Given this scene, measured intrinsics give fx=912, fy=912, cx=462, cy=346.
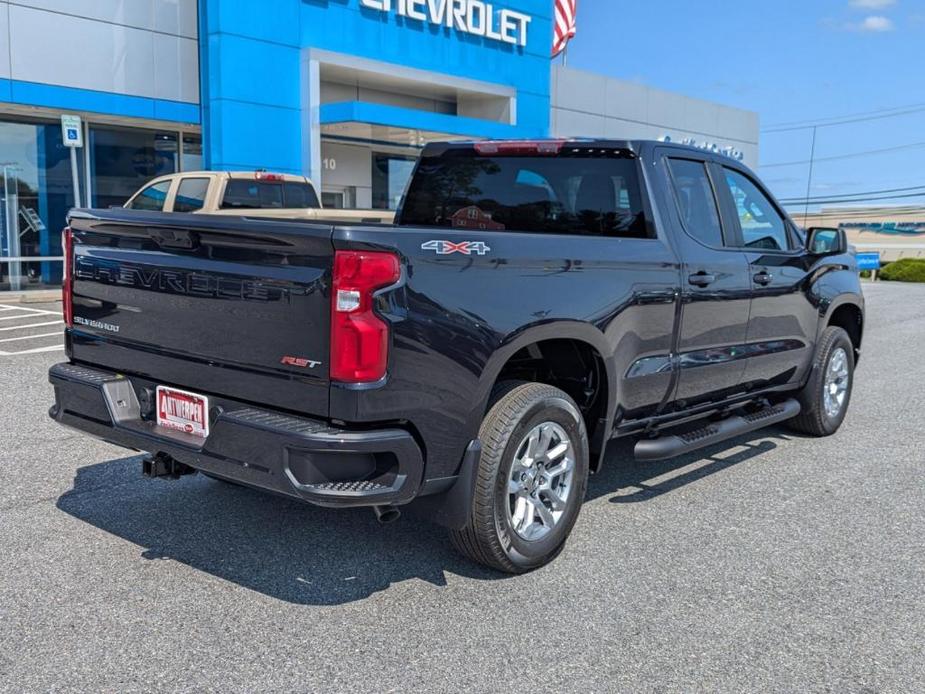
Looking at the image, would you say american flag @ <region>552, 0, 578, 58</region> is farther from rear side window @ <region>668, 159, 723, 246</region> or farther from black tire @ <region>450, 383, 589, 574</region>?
black tire @ <region>450, 383, 589, 574</region>

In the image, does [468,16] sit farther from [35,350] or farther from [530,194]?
[530,194]

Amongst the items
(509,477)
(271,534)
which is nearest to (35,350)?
(271,534)

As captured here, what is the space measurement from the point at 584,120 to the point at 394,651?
26.9m

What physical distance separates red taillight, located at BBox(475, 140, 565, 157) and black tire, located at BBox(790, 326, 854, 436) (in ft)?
9.29

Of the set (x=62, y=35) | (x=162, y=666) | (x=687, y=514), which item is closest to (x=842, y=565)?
(x=687, y=514)

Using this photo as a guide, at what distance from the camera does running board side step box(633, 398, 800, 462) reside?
16.1 ft

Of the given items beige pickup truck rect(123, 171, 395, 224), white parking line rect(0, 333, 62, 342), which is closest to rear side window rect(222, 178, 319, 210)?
beige pickup truck rect(123, 171, 395, 224)

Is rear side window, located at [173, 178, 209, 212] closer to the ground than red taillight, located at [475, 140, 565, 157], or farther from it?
closer to the ground

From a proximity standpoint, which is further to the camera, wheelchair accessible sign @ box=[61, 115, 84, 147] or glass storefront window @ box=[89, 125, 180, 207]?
glass storefront window @ box=[89, 125, 180, 207]

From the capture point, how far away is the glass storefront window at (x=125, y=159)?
18.9 m

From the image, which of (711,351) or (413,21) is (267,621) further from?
(413,21)

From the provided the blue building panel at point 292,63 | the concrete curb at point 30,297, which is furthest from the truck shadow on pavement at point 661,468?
the blue building panel at point 292,63

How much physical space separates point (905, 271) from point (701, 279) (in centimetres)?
3385

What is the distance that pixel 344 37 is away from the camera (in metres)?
20.3
